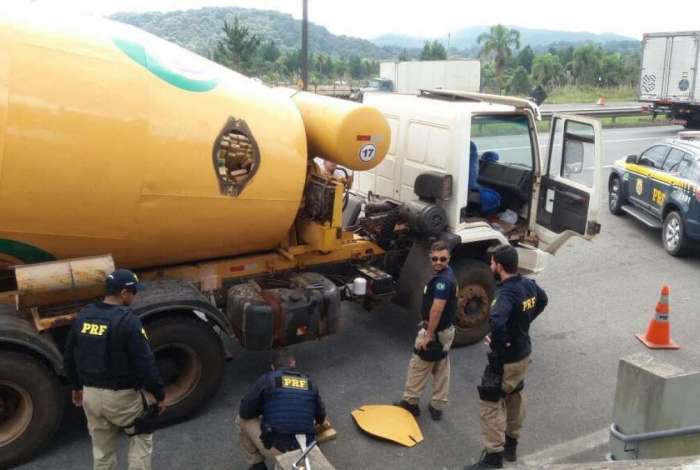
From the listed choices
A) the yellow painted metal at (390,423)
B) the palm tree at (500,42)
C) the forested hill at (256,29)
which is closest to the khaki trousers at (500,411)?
the yellow painted metal at (390,423)

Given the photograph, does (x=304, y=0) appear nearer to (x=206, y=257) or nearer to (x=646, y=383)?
(x=206, y=257)

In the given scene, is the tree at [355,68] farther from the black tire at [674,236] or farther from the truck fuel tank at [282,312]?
the truck fuel tank at [282,312]

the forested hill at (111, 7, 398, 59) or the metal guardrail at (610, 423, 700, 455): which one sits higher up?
the forested hill at (111, 7, 398, 59)

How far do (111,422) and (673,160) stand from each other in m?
9.82

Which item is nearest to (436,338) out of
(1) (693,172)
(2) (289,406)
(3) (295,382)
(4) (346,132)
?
(3) (295,382)

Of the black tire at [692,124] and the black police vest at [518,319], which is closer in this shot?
the black police vest at [518,319]

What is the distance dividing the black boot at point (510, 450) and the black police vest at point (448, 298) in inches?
40.2

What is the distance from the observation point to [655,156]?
449 inches

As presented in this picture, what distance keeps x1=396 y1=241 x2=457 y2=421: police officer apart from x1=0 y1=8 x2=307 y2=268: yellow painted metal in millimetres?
1485

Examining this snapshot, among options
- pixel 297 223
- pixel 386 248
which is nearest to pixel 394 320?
pixel 386 248

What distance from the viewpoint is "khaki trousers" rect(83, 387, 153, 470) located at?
13.7 feet

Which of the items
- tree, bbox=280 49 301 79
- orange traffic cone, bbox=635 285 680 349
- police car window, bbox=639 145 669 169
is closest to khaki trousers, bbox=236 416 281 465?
orange traffic cone, bbox=635 285 680 349

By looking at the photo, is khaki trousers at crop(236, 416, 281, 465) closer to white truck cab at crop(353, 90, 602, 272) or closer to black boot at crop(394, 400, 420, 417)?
black boot at crop(394, 400, 420, 417)

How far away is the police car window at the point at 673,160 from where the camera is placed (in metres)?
10.7
